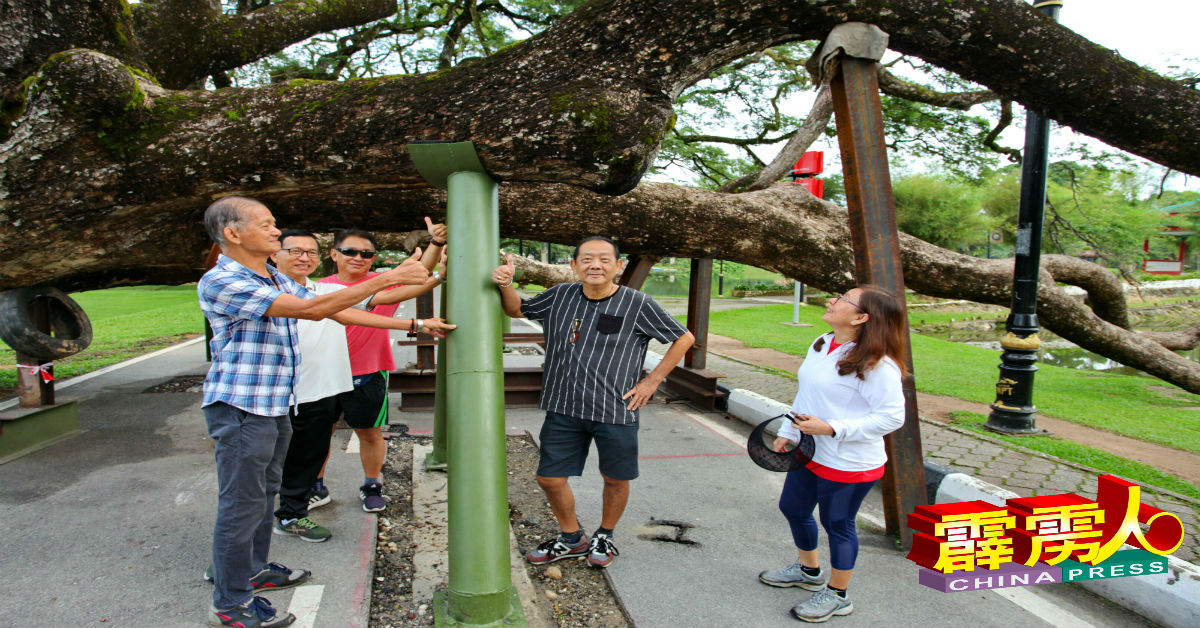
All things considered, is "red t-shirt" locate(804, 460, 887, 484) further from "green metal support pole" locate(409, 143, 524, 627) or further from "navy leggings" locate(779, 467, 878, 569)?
"green metal support pole" locate(409, 143, 524, 627)

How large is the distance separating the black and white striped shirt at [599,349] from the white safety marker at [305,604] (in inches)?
52.5

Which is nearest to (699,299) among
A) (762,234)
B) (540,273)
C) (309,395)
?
(762,234)

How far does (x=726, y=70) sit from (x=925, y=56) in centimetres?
830

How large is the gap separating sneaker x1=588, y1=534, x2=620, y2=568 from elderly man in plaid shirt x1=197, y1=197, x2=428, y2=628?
1.43m

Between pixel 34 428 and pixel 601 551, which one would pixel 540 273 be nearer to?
pixel 34 428

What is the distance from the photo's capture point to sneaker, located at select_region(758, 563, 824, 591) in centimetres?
329

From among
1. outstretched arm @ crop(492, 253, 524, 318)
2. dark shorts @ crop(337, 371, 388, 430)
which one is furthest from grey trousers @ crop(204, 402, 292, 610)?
dark shorts @ crop(337, 371, 388, 430)

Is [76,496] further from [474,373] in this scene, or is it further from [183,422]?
[474,373]

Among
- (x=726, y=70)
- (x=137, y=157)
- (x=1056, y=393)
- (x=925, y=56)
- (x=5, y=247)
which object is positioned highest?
(x=726, y=70)

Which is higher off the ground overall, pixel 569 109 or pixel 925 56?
pixel 925 56

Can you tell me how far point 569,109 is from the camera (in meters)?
3.11

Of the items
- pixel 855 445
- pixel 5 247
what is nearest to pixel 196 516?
pixel 5 247

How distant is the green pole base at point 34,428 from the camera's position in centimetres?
503

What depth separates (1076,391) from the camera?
9.75 metres
